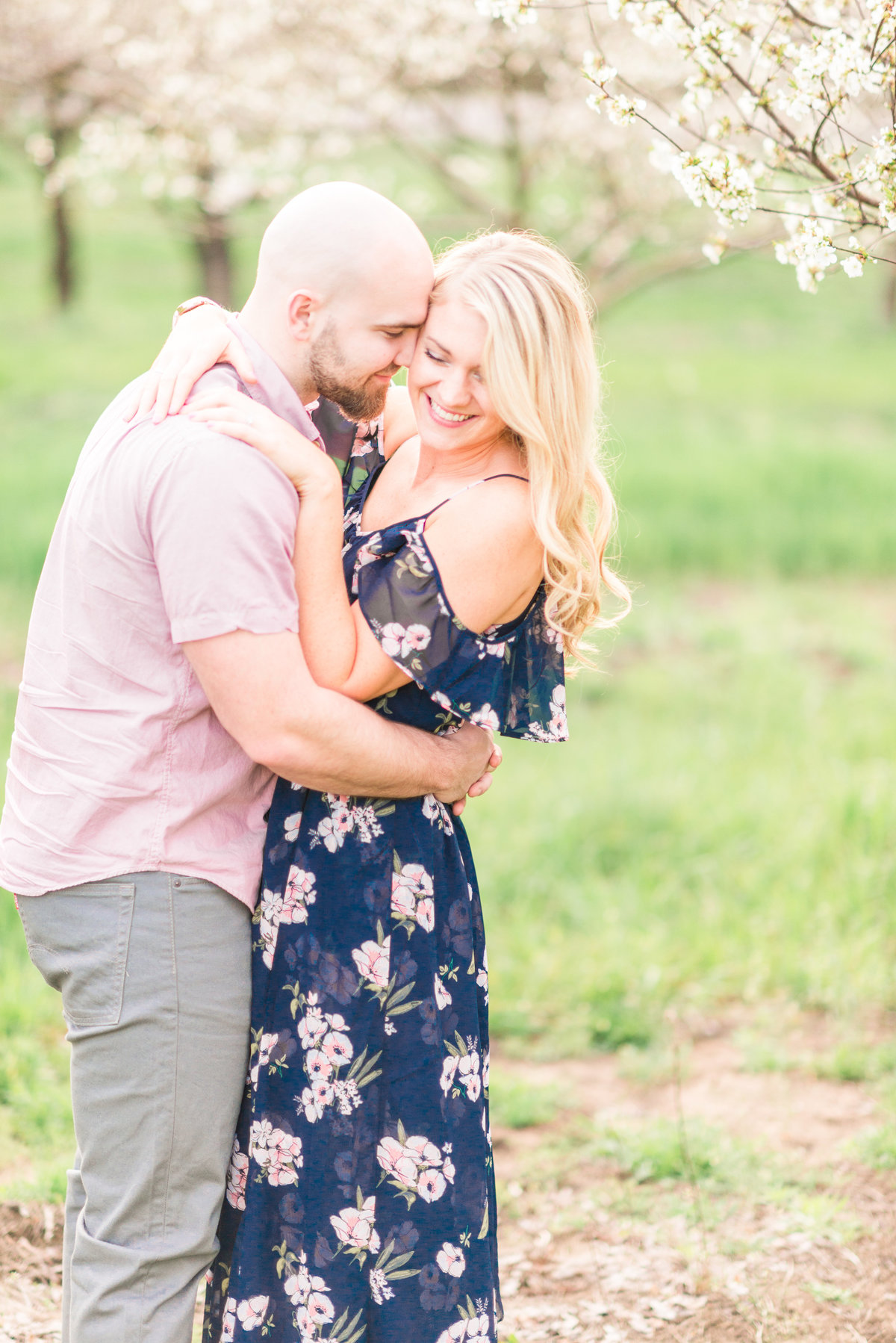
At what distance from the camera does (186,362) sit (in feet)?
7.49

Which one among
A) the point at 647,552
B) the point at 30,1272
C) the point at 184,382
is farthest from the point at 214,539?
the point at 647,552

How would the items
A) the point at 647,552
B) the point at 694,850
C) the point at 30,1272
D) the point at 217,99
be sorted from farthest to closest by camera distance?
the point at 647,552 < the point at 217,99 < the point at 694,850 < the point at 30,1272

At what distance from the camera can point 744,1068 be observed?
174 inches

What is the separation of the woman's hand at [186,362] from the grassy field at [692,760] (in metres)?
0.88

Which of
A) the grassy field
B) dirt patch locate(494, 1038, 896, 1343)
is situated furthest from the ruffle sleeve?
dirt patch locate(494, 1038, 896, 1343)

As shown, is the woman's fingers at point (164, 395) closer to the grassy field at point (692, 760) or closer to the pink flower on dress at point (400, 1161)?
the grassy field at point (692, 760)

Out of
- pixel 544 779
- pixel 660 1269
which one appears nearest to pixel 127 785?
pixel 660 1269

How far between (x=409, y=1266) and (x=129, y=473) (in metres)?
1.54

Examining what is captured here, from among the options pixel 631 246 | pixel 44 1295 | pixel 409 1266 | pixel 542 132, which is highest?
pixel 542 132

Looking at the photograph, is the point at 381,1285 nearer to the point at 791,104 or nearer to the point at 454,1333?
the point at 454,1333

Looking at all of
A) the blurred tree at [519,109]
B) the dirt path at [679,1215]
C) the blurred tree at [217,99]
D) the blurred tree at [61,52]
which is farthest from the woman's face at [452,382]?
the blurred tree at [61,52]

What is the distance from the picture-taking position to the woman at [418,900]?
7.91 feet

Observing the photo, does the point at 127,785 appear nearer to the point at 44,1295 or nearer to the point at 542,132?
the point at 44,1295

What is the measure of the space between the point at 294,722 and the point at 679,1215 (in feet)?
7.20
